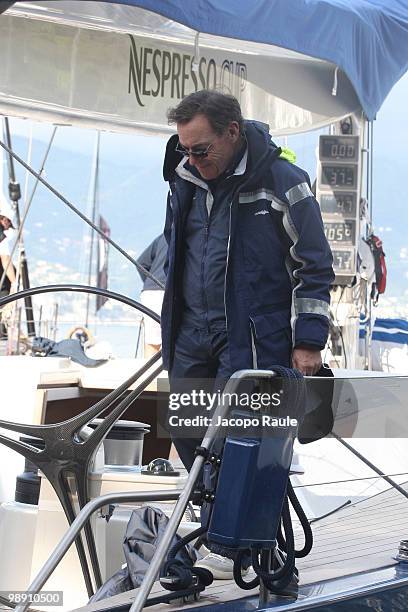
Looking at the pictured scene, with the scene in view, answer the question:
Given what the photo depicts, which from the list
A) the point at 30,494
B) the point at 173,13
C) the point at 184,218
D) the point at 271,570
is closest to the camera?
the point at 271,570

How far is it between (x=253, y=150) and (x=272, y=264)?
0.30 m

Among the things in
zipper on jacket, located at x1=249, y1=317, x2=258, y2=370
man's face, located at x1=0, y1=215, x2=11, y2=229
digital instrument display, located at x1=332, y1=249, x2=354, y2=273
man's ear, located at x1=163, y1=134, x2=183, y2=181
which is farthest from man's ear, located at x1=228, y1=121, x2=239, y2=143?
man's face, located at x1=0, y1=215, x2=11, y2=229

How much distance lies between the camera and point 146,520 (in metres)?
2.93

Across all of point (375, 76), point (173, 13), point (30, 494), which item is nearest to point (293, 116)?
point (375, 76)

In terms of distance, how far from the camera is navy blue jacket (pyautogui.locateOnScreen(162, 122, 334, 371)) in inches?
118

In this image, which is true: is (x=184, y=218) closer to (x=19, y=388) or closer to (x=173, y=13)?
(x=173, y=13)

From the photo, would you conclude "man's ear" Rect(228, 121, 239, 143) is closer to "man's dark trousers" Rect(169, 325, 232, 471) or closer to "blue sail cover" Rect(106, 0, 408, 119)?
"man's dark trousers" Rect(169, 325, 232, 471)

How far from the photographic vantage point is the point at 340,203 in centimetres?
→ 804

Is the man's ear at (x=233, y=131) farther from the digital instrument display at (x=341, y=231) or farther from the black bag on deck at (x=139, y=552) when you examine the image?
the digital instrument display at (x=341, y=231)

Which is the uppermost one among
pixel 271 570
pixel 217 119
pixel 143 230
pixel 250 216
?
pixel 143 230

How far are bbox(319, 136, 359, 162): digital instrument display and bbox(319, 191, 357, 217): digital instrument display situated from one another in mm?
241

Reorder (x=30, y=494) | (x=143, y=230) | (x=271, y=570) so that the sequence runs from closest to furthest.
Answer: (x=271, y=570) < (x=30, y=494) < (x=143, y=230)

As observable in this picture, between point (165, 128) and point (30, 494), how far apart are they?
2306mm

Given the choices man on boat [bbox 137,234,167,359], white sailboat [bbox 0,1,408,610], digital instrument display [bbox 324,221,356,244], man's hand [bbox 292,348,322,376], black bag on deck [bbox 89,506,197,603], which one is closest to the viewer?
black bag on deck [bbox 89,506,197,603]
